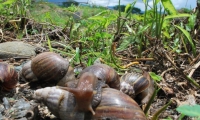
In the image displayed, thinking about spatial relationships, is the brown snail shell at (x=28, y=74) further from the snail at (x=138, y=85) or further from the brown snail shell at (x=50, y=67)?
the snail at (x=138, y=85)

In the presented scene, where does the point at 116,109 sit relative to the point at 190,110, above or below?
below

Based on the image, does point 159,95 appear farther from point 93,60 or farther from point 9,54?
point 9,54

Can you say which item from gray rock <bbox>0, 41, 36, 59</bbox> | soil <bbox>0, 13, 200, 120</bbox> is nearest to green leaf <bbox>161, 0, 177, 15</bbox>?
soil <bbox>0, 13, 200, 120</bbox>

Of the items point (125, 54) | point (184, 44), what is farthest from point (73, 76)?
point (184, 44)

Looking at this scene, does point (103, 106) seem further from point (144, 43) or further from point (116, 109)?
point (144, 43)

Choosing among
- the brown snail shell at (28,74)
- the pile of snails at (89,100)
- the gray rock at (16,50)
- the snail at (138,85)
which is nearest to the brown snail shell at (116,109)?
the pile of snails at (89,100)

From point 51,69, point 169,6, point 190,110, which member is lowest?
point 51,69

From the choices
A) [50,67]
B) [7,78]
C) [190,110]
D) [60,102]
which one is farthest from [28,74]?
[190,110]
